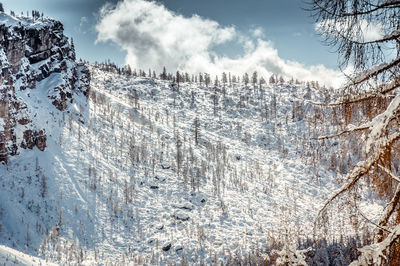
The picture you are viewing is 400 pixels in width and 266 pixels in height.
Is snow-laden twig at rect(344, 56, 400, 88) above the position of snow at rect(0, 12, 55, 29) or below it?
below

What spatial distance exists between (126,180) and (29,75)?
39029 mm

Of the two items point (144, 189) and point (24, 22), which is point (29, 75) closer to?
point (24, 22)

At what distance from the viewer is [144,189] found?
58281 mm

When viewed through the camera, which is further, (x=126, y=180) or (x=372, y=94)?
(x=126, y=180)

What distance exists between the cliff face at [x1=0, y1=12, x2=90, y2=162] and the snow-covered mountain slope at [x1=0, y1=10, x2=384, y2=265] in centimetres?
34

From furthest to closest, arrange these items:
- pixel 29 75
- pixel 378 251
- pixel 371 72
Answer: pixel 29 75 < pixel 371 72 < pixel 378 251

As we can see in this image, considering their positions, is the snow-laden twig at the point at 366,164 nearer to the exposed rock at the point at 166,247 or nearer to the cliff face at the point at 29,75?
the exposed rock at the point at 166,247

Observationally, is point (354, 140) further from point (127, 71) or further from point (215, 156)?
point (127, 71)

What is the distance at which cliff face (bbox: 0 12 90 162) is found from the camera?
50.0 m

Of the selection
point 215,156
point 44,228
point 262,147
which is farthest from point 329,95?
point 262,147

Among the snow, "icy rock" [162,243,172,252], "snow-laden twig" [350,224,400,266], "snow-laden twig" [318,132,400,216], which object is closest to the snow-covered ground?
"icy rock" [162,243,172,252]

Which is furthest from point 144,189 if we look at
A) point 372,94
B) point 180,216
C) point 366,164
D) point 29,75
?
point 372,94

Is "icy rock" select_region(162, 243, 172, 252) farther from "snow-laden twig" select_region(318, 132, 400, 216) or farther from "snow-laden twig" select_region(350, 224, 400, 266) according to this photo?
"snow-laden twig" select_region(350, 224, 400, 266)

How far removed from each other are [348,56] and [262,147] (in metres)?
92.1
